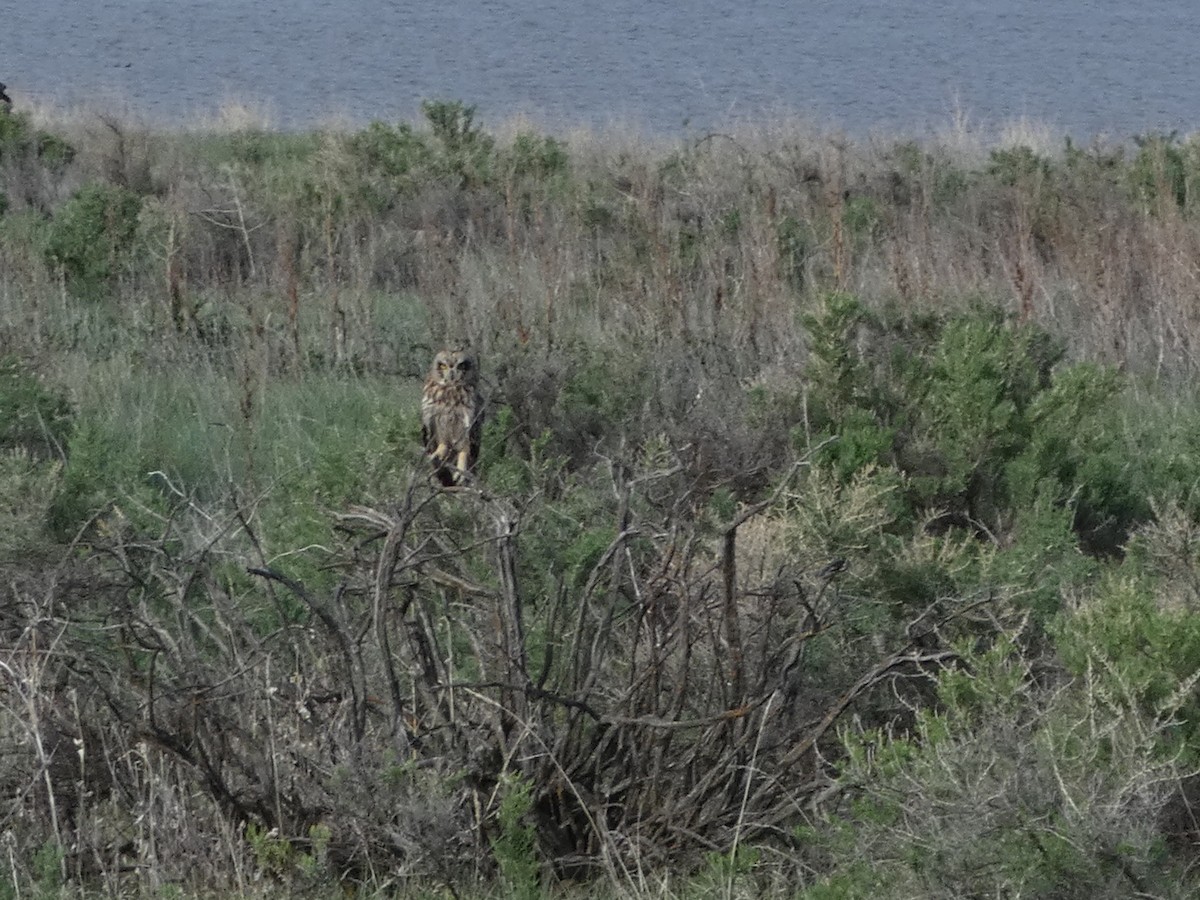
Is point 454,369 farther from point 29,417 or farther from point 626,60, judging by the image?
point 626,60

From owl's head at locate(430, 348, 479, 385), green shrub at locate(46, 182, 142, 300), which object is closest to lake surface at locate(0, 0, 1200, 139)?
green shrub at locate(46, 182, 142, 300)

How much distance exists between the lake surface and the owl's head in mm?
13497

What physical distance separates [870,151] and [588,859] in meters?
12.6

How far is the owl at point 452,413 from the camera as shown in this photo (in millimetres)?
5789

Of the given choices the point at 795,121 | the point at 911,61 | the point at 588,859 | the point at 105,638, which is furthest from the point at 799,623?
the point at 911,61

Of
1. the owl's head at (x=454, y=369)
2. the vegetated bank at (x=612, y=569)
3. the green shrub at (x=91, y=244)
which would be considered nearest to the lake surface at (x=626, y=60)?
the green shrub at (x=91, y=244)

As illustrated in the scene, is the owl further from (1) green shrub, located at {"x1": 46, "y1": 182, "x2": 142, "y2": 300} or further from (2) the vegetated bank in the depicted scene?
(1) green shrub, located at {"x1": 46, "y1": 182, "x2": 142, "y2": 300}

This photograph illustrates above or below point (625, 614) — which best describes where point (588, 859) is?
below

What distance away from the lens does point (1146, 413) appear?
7.44 m

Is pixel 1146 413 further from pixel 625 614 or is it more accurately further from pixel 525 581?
pixel 625 614

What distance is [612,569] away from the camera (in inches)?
151

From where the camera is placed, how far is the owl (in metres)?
5.79

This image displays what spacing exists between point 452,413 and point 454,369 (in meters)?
0.17

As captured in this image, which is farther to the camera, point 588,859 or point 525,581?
point 525,581
